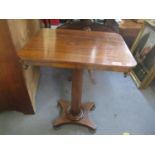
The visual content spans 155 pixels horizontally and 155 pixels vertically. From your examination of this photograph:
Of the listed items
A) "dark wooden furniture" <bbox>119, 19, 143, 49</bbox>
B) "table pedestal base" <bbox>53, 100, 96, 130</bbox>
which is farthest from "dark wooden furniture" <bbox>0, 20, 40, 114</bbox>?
"dark wooden furniture" <bbox>119, 19, 143, 49</bbox>

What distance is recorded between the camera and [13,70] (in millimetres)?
1142

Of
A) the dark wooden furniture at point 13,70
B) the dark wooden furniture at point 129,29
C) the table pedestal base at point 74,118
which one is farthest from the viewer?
the dark wooden furniture at point 129,29

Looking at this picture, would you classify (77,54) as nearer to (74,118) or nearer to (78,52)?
(78,52)

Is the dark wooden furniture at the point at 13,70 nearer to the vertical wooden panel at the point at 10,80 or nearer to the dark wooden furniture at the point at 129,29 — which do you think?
the vertical wooden panel at the point at 10,80

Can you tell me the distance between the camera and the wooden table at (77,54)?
0.84 meters

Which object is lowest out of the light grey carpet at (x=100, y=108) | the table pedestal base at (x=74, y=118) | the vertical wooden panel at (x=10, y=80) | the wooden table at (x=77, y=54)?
the light grey carpet at (x=100, y=108)

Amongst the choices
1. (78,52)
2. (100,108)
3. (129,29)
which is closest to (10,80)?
(78,52)

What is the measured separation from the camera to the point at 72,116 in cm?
138

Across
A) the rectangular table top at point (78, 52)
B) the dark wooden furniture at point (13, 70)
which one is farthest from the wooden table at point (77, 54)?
the dark wooden furniture at point (13, 70)

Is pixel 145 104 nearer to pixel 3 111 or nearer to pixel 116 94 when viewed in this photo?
pixel 116 94

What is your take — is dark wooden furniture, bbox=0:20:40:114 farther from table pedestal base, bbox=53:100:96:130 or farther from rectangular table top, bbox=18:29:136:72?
table pedestal base, bbox=53:100:96:130

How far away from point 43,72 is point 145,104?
1401 mm
